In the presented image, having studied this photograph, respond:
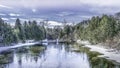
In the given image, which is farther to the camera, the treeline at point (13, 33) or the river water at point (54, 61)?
the treeline at point (13, 33)

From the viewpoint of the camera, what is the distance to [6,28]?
14550cm

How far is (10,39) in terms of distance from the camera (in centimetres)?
14938

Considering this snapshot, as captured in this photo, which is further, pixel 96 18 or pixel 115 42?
pixel 96 18

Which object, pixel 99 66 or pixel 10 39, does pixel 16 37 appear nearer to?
pixel 10 39

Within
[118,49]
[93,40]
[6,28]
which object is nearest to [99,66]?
[118,49]

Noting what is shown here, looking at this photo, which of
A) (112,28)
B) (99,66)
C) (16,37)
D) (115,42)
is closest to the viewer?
(99,66)

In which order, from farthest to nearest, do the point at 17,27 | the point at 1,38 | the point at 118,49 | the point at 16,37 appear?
the point at 17,27, the point at 16,37, the point at 1,38, the point at 118,49

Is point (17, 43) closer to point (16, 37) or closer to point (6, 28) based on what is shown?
point (16, 37)

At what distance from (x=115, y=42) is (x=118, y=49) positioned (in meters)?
14.6

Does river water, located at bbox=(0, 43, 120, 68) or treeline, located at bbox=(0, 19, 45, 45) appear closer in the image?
river water, located at bbox=(0, 43, 120, 68)

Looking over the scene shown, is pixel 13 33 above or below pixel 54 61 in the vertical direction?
above

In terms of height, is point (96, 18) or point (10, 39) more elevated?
point (96, 18)

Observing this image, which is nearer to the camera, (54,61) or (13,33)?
(54,61)

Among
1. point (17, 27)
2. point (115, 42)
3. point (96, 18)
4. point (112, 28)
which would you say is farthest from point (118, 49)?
point (17, 27)
